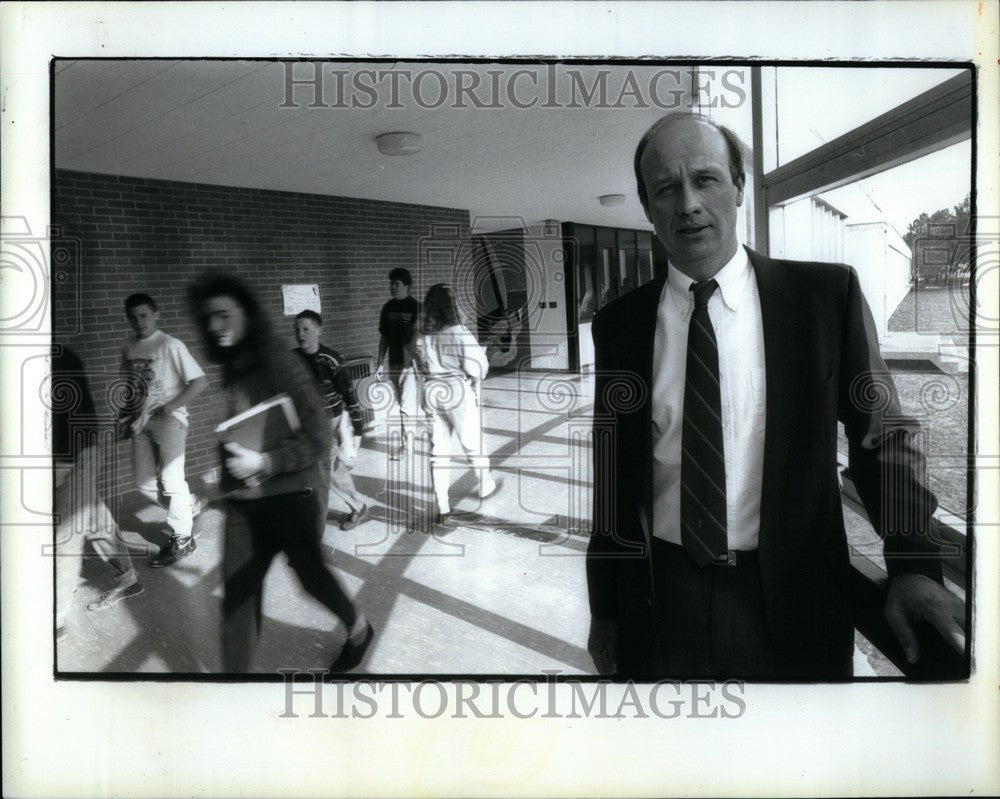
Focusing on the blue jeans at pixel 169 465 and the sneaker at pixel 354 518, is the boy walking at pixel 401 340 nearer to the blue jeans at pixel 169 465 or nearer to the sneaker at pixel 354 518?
the sneaker at pixel 354 518

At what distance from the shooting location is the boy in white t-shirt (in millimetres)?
2271

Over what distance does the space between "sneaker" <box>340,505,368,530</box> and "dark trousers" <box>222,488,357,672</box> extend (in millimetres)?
63

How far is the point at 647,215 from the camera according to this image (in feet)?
7.26

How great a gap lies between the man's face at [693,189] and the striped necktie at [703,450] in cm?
12

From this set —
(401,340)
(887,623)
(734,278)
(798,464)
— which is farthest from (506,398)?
(887,623)

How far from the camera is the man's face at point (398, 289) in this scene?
2.26 meters

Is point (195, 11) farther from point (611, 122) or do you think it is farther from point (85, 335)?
point (611, 122)

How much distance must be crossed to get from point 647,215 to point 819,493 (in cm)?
88

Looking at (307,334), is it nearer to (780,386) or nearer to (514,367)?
(514,367)

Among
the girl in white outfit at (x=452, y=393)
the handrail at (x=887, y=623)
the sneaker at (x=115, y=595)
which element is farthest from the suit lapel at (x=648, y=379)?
the sneaker at (x=115, y=595)

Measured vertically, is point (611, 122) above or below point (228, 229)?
above

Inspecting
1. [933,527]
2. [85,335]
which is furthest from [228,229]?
[933,527]

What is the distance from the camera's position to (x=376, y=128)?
2264mm

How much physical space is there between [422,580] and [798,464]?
1.09 meters
